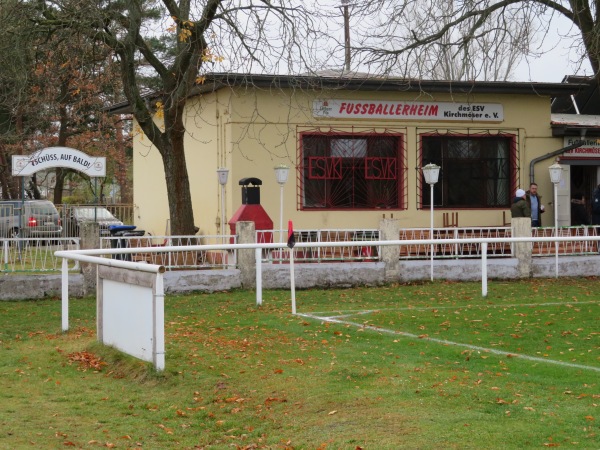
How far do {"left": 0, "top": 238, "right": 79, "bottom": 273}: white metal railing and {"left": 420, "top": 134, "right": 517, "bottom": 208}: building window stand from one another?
10.9 m

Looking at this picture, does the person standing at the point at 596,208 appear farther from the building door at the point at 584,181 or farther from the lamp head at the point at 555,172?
the building door at the point at 584,181

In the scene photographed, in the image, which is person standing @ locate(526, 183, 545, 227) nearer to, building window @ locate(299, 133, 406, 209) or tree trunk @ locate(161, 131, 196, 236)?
building window @ locate(299, 133, 406, 209)

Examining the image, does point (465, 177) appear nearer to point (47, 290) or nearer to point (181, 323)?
point (47, 290)

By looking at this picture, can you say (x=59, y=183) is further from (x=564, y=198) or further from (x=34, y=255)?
(x=34, y=255)

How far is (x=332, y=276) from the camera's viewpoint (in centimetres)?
2009

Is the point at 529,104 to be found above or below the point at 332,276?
above

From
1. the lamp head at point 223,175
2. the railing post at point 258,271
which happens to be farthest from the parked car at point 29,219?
the railing post at point 258,271

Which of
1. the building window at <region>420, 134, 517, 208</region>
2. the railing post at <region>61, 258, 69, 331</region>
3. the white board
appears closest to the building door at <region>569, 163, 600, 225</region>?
the building window at <region>420, 134, 517, 208</region>

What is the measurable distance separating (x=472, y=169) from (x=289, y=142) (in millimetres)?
5428

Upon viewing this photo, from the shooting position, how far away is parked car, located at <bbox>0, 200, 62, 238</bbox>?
31.5 m

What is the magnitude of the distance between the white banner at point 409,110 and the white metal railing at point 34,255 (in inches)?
333

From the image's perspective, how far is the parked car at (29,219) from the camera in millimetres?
31547

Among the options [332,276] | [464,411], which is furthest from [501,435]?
[332,276]

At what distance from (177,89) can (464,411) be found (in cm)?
1442
